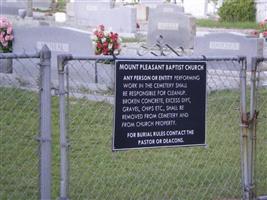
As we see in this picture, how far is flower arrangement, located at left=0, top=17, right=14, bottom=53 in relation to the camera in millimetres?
12203

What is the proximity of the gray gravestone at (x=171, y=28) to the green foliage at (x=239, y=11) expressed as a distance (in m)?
15.1

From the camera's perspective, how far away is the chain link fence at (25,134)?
14.6ft

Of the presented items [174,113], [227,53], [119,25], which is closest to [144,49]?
[227,53]

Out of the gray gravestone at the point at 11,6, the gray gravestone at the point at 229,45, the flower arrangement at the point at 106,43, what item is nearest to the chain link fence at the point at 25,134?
the flower arrangement at the point at 106,43

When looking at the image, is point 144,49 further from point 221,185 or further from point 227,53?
point 221,185

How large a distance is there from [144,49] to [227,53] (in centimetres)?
441

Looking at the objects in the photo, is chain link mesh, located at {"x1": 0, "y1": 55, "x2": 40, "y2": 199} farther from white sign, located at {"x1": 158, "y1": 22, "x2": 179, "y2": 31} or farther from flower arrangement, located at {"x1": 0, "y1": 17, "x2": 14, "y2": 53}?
white sign, located at {"x1": 158, "y1": 22, "x2": 179, "y2": 31}

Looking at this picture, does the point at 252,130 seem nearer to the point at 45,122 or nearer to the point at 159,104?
the point at 159,104

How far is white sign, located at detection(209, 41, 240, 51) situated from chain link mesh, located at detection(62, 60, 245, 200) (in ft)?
14.8

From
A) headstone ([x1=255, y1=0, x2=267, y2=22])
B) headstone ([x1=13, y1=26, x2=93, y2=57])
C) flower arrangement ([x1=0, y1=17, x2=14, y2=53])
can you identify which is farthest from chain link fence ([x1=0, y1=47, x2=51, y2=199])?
headstone ([x1=255, y1=0, x2=267, y2=22])

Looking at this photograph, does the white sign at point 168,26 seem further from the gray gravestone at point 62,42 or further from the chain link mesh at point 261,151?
the chain link mesh at point 261,151

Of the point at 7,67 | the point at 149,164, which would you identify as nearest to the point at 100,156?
the point at 149,164

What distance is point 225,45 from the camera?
13961 millimetres

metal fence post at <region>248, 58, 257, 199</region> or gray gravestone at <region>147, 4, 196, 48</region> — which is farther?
gray gravestone at <region>147, 4, 196, 48</region>
